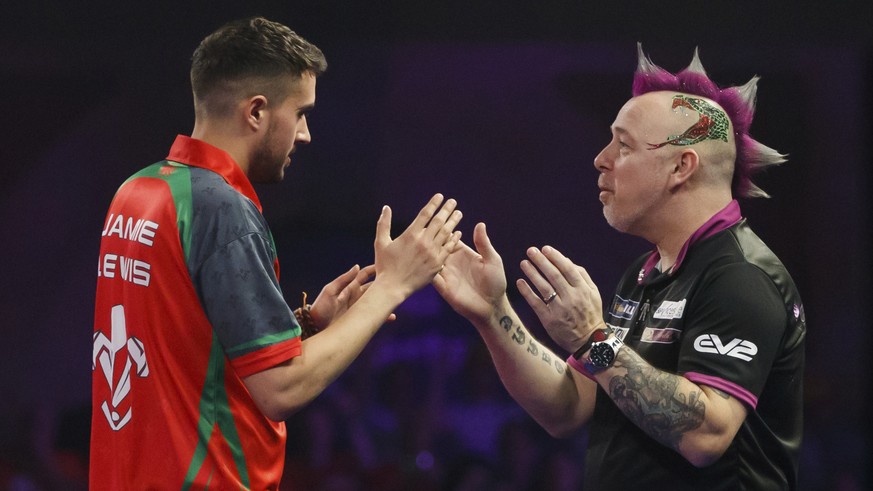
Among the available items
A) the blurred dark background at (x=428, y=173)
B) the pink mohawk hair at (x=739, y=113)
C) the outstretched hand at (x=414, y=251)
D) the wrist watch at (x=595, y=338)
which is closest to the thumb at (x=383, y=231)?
the outstretched hand at (x=414, y=251)

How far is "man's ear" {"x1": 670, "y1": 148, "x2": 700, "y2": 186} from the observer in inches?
87.6

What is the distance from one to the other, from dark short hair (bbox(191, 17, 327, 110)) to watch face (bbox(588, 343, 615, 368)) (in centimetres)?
84

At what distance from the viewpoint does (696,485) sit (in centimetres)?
195

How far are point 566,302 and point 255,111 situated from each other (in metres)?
0.76

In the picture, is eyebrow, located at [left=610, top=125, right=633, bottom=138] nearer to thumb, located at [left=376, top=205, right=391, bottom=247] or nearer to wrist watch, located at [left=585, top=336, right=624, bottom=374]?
wrist watch, located at [left=585, top=336, right=624, bottom=374]

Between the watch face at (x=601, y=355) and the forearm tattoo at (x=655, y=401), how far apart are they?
0.7 inches

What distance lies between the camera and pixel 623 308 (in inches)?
90.0

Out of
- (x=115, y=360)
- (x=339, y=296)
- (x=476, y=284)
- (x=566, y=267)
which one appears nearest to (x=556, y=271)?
(x=566, y=267)

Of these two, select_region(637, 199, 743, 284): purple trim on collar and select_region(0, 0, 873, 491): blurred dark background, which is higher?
select_region(637, 199, 743, 284): purple trim on collar

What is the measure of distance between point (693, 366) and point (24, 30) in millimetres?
4161

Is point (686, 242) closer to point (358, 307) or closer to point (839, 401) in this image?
point (358, 307)

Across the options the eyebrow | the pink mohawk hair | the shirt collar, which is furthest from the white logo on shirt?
the pink mohawk hair

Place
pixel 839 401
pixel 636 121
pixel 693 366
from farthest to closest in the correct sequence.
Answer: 1. pixel 839 401
2. pixel 636 121
3. pixel 693 366

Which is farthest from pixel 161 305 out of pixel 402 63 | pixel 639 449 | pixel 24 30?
pixel 24 30
